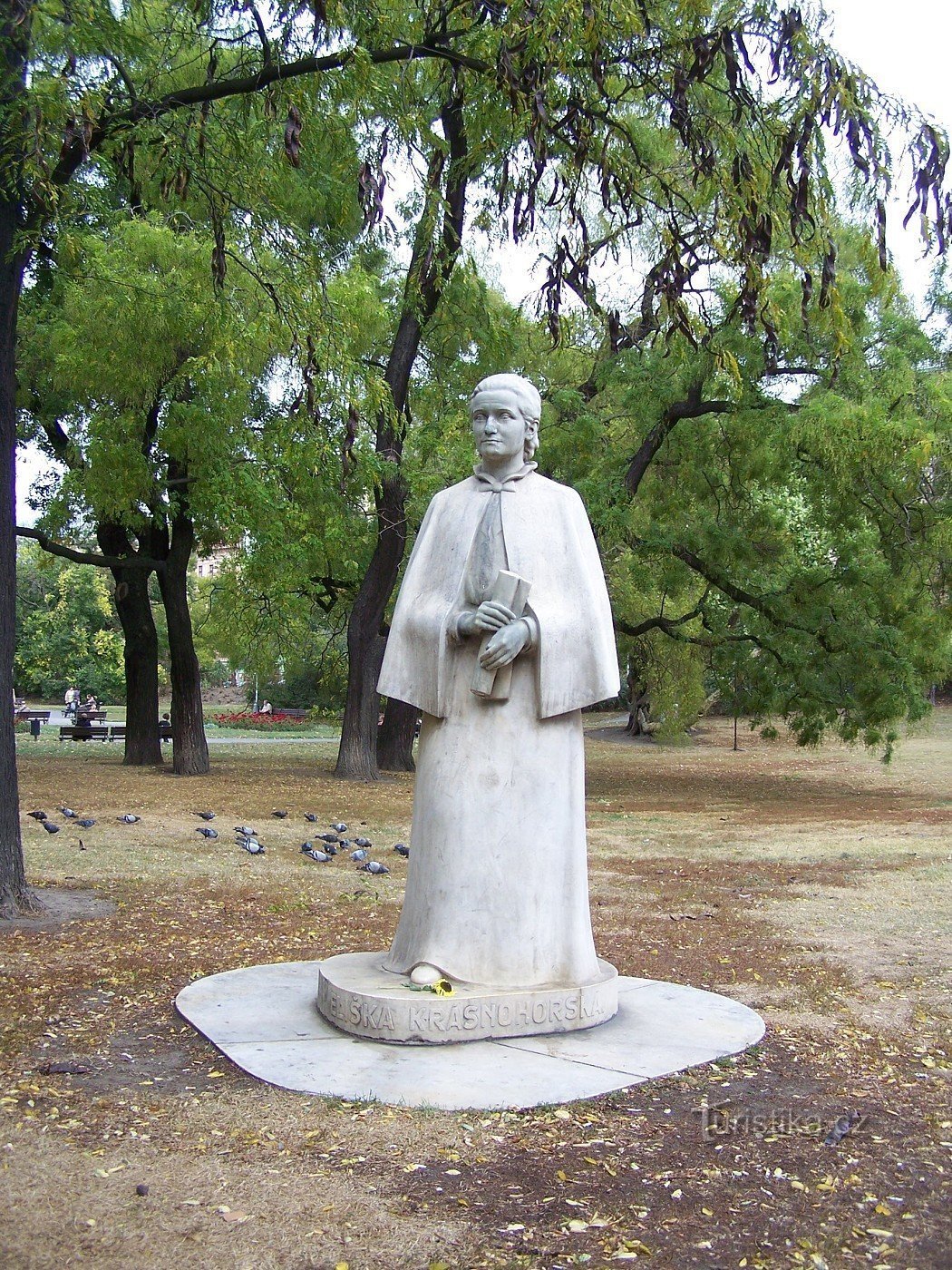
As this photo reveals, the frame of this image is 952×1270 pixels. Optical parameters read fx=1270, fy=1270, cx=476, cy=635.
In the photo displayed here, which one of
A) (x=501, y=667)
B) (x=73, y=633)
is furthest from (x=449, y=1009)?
(x=73, y=633)

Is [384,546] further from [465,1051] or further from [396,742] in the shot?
[465,1051]

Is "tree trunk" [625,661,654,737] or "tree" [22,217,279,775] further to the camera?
"tree trunk" [625,661,654,737]

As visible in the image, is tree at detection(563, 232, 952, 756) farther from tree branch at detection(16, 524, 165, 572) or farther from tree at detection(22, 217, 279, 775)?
tree branch at detection(16, 524, 165, 572)

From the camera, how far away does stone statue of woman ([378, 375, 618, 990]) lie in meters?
5.46

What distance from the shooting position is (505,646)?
5422 mm

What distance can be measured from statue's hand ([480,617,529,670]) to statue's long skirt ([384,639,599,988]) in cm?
16

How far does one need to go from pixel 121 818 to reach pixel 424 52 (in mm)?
8230

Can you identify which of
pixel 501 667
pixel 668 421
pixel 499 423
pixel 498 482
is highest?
→ pixel 668 421

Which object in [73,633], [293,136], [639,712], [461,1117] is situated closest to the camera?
[461,1117]

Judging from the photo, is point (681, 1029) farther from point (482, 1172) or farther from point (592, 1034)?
point (482, 1172)

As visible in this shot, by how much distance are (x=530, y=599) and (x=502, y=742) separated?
652mm

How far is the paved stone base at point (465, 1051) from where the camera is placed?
15.3ft

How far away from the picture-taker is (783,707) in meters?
19.8

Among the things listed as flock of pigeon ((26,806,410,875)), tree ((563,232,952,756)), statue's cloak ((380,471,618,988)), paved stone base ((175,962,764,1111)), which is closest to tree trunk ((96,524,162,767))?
tree ((563,232,952,756))
